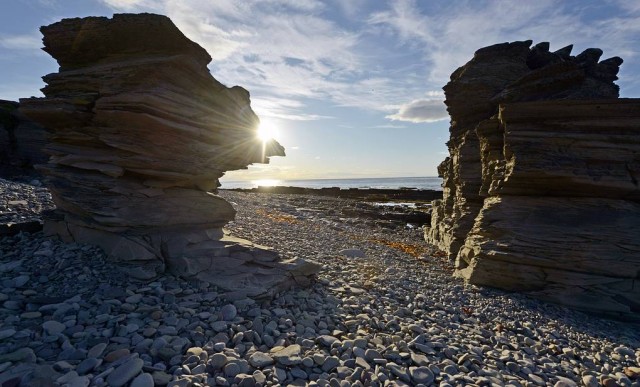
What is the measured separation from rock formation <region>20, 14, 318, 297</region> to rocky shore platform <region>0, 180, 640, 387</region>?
705 mm

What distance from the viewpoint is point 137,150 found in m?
9.05

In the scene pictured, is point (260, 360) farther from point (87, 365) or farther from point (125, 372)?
point (87, 365)

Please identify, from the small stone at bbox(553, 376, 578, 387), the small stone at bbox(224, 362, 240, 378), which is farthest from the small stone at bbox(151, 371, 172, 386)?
the small stone at bbox(553, 376, 578, 387)

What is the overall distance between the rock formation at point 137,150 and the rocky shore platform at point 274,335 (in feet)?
2.31

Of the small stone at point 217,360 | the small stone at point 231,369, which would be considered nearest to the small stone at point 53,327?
the small stone at point 217,360

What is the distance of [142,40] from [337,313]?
31.0 feet

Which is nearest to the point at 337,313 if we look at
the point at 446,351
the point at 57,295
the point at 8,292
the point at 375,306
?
the point at 375,306

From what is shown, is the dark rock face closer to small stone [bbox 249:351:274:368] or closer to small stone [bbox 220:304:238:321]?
small stone [bbox 220:304:238:321]

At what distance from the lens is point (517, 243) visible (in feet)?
39.9

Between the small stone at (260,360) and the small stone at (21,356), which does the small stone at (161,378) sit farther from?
the small stone at (21,356)

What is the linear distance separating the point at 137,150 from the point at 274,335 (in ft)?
21.0

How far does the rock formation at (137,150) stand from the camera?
8.70 metres

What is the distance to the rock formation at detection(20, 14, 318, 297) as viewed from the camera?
28.5ft

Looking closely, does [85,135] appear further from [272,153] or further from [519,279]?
[519,279]
